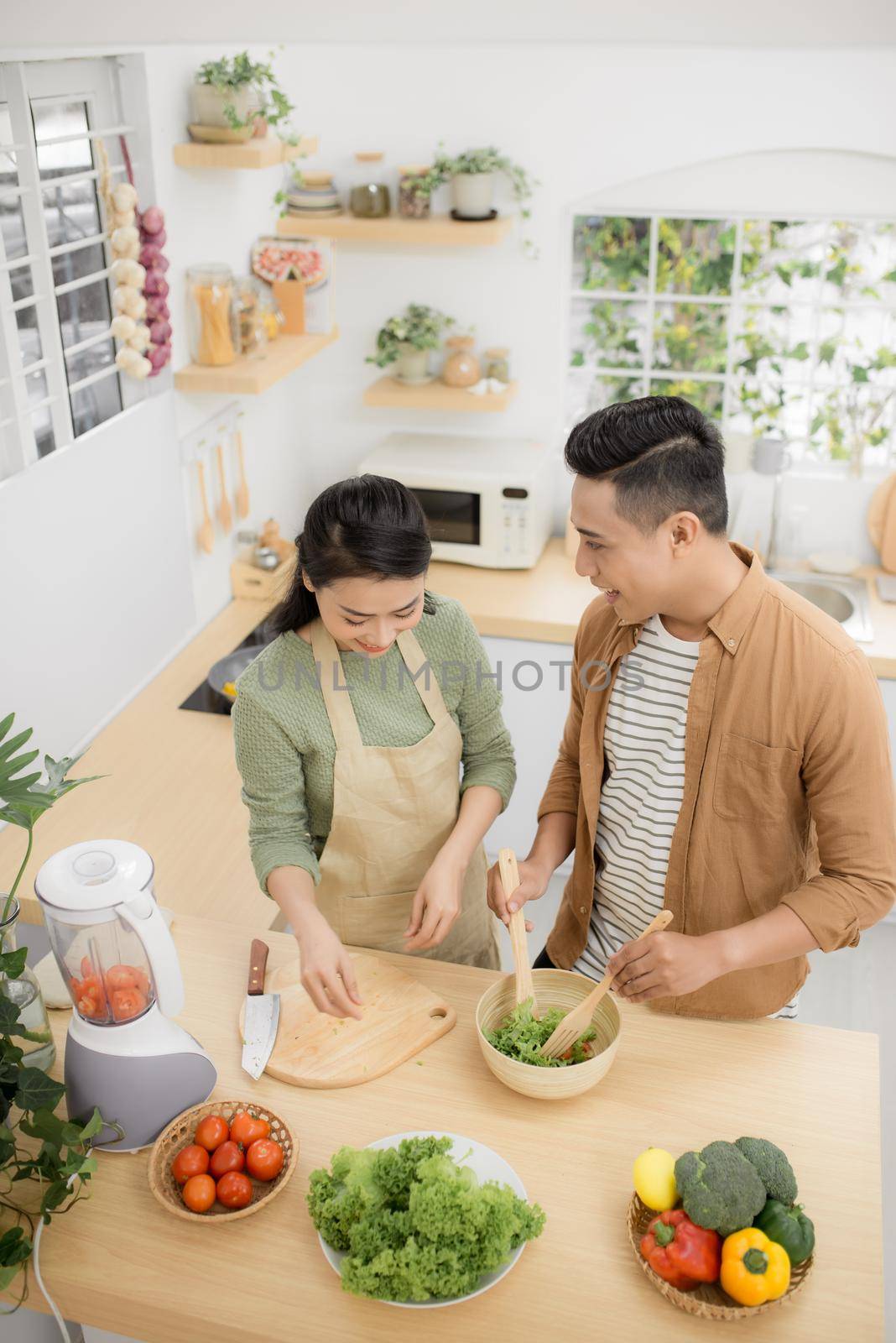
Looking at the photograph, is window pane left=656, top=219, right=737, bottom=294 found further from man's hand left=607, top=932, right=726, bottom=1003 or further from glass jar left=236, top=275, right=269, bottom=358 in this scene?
man's hand left=607, top=932, right=726, bottom=1003

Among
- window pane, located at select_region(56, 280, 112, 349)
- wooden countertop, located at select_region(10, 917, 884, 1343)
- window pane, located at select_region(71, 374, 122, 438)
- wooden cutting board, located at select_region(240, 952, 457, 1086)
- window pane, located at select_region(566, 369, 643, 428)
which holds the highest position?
window pane, located at select_region(56, 280, 112, 349)

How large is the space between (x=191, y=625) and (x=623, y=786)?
5.62 feet

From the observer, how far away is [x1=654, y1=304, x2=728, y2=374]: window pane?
348 centimetres

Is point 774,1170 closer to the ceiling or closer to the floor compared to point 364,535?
closer to the floor

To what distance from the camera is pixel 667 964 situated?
4.52 feet

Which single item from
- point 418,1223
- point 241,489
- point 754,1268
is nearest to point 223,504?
point 241,489

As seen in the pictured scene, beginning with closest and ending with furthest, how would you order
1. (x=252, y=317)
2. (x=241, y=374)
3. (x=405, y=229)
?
(x=241, y=374)
(x=252, y=317)
(x=405, y=229)

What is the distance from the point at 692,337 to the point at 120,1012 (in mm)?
2847

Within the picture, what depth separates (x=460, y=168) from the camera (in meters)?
3.10

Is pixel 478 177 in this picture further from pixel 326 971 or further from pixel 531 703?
pixel 326 971

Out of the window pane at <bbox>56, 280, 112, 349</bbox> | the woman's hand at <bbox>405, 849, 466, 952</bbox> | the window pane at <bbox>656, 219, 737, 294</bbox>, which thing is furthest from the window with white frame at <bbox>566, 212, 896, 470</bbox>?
the woman's hand at <bbox>405, 849, 466, 952</bbox>

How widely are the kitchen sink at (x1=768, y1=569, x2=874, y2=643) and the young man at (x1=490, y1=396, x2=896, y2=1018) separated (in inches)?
64.5

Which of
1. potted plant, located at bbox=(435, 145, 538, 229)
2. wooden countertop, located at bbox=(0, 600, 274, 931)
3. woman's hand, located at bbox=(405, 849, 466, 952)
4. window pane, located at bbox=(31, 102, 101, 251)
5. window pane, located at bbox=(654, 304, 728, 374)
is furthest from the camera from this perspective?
window pane, located at bbox=(654, 304, 728, 374)

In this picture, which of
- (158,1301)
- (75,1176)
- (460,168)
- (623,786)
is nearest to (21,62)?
(460,168)
